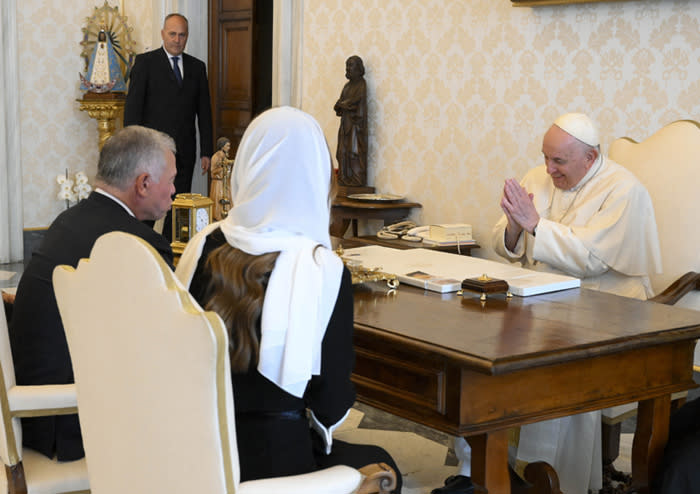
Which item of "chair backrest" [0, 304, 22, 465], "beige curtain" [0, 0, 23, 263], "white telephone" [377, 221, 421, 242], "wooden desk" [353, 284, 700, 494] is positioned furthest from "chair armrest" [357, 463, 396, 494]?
"beige curtain" [0, 0, 23, 263]

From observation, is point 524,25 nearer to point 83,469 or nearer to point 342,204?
point 342,204

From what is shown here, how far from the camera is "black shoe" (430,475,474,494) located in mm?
2926

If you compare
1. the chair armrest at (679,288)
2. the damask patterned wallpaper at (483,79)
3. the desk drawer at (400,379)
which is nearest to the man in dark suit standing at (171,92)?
the damask patterned wallpaper at (483,79)

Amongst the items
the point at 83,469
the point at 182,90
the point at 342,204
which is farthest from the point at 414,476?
the point at 182,90

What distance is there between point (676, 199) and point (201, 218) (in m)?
2.26

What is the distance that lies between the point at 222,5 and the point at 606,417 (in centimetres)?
678

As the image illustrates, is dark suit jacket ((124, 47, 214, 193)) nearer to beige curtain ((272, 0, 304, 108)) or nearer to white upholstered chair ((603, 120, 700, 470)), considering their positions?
beige curtain ((272, 0, 304, 108))

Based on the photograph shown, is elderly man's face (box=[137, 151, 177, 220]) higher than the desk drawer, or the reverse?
elderly man's face (box=[137, 151, 177, 220])

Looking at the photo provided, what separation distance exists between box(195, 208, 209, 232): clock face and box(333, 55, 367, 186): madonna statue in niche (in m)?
2.96

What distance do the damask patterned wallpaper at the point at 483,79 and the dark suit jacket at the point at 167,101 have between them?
1108mm

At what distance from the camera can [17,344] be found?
267 cm

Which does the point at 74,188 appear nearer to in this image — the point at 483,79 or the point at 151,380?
the point at 483,79

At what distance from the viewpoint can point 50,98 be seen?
9203 millimetres

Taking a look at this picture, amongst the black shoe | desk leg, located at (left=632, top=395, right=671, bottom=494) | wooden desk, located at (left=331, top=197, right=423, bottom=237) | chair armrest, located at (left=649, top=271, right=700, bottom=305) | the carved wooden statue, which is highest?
the carved wooden statue
